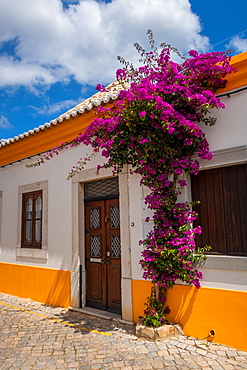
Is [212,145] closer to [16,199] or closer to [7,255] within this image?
[16,199]

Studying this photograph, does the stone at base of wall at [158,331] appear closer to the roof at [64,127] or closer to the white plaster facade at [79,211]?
the white plaster facade at [79,211]

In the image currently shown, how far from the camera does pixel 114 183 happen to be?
5707 mm

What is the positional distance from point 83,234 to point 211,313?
295cm

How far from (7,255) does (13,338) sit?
371 cm

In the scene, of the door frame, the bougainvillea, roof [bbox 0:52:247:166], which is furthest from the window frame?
the bougainvillea

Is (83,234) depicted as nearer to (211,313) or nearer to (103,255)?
(103,255)

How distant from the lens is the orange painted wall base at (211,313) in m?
3.85

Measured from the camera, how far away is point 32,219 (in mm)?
7430

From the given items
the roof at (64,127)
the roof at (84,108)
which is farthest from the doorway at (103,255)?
the roof at (84,108)

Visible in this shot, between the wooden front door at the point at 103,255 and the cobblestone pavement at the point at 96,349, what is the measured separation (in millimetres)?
475

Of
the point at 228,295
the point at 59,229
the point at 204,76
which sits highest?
the point at 204,76

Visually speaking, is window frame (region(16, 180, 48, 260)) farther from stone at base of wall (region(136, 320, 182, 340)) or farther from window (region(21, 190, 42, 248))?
stone at base of wall (region(136, 320, 182, 340))

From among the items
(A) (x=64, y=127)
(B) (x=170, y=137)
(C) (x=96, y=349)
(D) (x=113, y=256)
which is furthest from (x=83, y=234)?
(B) (x=170, y=137)

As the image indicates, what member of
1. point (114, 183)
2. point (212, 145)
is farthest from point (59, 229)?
point (212, 145)
